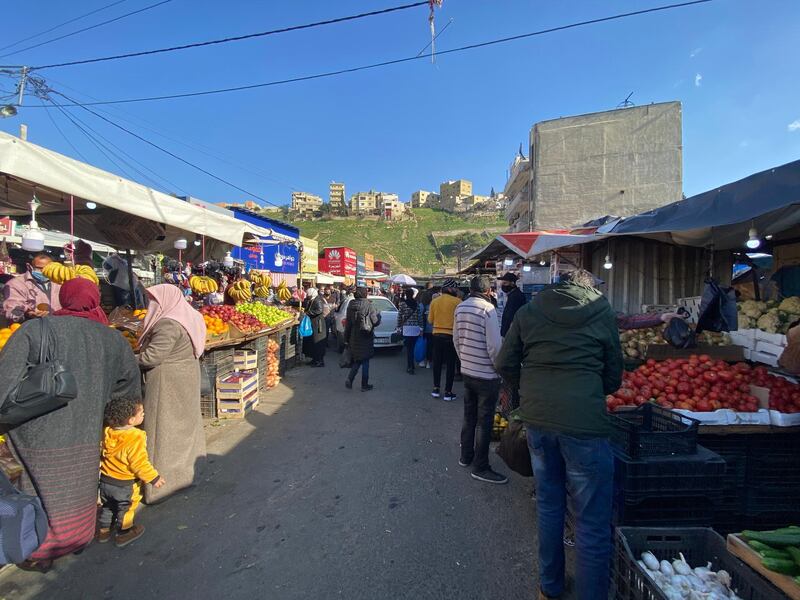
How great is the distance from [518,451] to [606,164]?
26407 millimetres

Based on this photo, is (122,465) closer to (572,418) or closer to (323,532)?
(323,532)

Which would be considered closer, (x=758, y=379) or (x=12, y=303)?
(x=758, y=379)

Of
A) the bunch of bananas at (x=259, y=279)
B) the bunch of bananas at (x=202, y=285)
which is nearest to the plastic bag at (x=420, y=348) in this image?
the bunch of bananas at (x=259, y=279)

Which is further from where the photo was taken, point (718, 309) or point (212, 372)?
point (212, 372)

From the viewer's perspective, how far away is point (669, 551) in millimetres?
2049

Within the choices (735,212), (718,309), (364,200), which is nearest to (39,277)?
(735,212)

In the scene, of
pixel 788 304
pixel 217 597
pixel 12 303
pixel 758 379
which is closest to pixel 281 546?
pixel 217 597

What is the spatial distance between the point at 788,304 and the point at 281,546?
19.5 ft

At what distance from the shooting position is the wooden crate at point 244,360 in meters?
6.37

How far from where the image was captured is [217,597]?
2424 millimetres

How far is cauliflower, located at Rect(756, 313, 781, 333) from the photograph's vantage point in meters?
4.40

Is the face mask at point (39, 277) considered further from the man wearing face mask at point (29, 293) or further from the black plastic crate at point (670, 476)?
the black plastic crate at point (670, 476)

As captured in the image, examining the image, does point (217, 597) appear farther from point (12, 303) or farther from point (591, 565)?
point (12, 303)

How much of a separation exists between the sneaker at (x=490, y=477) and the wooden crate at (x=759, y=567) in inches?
83.6
